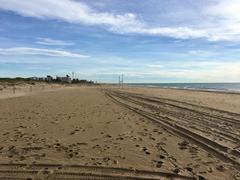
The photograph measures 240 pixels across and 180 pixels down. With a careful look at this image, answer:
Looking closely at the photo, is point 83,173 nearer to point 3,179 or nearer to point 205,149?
point 3,179

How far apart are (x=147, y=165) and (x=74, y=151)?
2040 mm

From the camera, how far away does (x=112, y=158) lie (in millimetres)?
7695

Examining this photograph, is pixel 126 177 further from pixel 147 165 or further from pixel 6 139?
pixel 6 139

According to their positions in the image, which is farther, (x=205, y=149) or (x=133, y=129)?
(x=133, y=129)

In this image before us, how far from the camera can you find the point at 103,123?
13.7 meters

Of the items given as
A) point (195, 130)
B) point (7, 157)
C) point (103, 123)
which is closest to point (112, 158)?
point (7, 157)

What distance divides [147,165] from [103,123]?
664cm

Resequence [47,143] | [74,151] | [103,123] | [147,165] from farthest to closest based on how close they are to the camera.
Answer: [103,123] → [47,143] → [74,151] → [147,165]

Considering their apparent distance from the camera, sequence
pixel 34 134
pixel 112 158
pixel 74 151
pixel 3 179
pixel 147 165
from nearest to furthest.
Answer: pixel 3 179, pixel 147 165, pixel 112 158, pixel 74 151, pixel 34 134

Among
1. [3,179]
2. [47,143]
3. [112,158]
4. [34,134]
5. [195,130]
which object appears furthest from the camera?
[195,130]

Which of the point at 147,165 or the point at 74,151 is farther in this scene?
the point at 74,151

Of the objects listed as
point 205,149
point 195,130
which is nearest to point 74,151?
point 205,149

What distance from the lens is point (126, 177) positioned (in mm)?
6383

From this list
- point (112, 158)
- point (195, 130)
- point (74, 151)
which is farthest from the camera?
point (195, 130)
